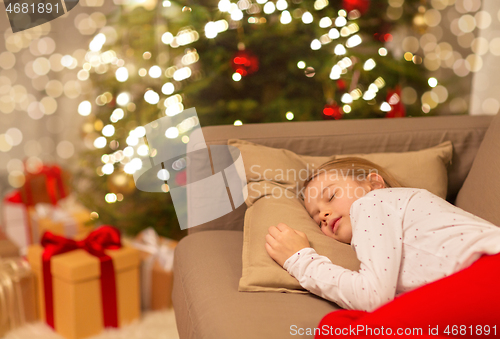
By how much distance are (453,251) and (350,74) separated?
1.30m

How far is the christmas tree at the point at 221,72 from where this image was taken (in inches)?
71.2

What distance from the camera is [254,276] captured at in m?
0.90

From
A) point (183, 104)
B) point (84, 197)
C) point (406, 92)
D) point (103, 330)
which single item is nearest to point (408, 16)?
point (406, 92)

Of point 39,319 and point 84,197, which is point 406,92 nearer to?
point 84,197

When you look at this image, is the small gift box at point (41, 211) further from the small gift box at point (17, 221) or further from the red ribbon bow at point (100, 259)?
the red ribbon bow at point (100, 259)

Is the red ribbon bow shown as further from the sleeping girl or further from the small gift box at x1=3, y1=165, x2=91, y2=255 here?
the sleeping girl

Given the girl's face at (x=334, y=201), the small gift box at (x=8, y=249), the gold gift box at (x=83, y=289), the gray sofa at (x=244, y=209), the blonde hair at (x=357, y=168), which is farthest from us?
the small gift box at (x=8, y=249)

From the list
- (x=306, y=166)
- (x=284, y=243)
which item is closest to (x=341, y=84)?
(x=306, y=166)

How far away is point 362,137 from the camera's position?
4.32 feet

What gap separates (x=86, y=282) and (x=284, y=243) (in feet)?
2.87

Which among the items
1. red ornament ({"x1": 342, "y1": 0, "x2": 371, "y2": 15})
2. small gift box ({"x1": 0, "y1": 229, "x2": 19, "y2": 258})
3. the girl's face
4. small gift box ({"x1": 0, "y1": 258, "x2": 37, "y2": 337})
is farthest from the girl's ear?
small gift box ({"x1": 0, "y1": 229, "x2": 19, "y2": 258})

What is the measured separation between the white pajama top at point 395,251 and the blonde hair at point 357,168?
218 millimetres

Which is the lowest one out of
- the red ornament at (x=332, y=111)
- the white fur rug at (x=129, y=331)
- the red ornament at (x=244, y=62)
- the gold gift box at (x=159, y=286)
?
the white fur rug at (x=129, y=331)

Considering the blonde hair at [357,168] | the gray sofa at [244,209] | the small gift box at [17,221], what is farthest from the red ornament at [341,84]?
the small gift box at [17,221]
